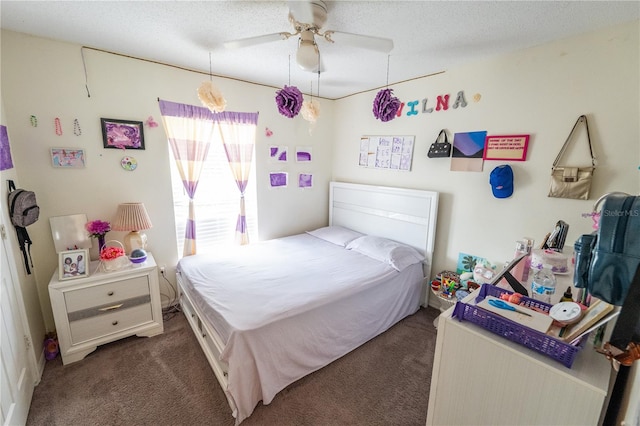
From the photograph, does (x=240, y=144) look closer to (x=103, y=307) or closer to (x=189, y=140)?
(x=189, y=140)

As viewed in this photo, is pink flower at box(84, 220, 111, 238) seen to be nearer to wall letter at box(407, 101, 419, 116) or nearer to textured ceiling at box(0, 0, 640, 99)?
textured ceiling at box(0, 0, 640, 99)

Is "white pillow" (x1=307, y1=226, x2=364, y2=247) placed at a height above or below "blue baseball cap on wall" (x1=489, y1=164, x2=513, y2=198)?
below

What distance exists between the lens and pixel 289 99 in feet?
6.43

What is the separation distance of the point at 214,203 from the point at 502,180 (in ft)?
9.13

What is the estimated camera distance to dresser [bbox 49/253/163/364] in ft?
6.35

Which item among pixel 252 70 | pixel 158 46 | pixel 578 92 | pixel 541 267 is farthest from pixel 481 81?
pixel 158 46

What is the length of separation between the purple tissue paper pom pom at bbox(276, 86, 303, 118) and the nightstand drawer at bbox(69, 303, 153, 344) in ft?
6.56

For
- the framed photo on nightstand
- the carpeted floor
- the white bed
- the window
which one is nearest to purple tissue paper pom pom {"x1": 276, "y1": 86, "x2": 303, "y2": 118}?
the window

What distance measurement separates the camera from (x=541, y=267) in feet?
4.91

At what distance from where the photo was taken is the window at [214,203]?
2756mm

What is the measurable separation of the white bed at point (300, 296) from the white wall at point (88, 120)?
2.76ft

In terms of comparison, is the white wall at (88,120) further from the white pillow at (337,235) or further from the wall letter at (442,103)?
the wall letter at (442,103)

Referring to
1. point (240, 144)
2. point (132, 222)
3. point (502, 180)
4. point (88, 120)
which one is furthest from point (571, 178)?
point (88, 120)

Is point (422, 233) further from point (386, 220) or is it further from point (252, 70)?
point (252, 70)
